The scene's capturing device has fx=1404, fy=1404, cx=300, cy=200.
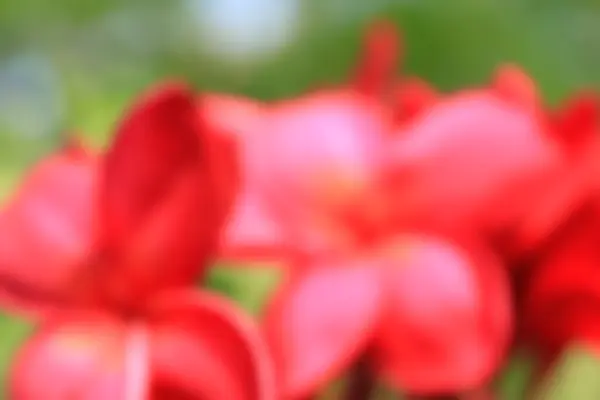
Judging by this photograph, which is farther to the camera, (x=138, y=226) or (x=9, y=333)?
(x=9, y=333)

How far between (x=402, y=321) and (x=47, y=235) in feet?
0.18

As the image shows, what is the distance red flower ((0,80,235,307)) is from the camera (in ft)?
0.66

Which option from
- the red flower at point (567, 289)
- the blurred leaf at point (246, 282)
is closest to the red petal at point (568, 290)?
the red flower at point (567, 289)

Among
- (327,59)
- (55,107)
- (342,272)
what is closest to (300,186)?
(342,272)

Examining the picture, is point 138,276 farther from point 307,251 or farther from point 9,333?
point 9,333

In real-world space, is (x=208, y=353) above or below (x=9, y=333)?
below

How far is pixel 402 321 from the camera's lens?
0.20 meters

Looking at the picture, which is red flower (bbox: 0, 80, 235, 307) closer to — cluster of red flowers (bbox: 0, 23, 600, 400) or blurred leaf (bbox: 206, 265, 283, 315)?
cluster of red flowers (bbox: 0, 23, 600, 400)

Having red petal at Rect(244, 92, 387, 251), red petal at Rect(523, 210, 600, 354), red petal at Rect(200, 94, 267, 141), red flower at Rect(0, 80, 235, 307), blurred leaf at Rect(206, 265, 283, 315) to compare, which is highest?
blurred leaf at Rect(206, 265, 283, 315)

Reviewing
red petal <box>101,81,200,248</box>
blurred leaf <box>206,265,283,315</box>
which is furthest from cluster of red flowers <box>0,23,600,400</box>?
blurred leaf <box>206,265,283,315</box>

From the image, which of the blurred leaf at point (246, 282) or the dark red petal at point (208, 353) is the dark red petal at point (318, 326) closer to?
the dark red petal at point (208, 353)

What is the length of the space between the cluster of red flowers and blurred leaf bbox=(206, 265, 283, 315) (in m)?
0.10

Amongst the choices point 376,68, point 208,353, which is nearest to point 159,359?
point 208,353

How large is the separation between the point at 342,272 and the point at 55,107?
42 centimetres
